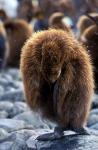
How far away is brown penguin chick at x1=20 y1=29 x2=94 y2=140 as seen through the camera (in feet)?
12.9

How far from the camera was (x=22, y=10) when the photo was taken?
723 inches

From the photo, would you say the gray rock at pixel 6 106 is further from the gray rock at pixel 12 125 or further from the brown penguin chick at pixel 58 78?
the brown penguin chick at pixel 58 78

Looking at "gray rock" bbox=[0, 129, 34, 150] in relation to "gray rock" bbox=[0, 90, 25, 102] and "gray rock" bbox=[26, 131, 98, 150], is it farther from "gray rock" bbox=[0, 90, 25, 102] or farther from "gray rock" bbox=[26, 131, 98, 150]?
"gray rock" bbox=[0, 90, 25, 102]

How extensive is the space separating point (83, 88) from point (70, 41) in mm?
357

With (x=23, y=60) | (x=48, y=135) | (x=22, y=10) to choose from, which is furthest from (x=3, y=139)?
(x=22, y=10)

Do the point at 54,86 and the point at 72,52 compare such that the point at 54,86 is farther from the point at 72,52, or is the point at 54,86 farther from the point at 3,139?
the point at 3,139

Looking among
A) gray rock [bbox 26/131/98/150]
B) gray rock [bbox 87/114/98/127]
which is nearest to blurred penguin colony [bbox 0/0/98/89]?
gray rock [bbox 87/114/98/127]

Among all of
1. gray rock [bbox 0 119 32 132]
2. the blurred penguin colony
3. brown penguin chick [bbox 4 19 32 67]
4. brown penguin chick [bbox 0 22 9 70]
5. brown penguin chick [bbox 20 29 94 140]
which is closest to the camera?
brown penguin chick [bbox 20 29 94 140]

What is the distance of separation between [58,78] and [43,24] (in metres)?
10.8

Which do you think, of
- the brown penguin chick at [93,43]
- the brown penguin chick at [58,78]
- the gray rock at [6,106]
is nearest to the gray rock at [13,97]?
the gray rock at [6,106]

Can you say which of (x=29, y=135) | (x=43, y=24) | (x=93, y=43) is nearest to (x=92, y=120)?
(x=29, y=135)

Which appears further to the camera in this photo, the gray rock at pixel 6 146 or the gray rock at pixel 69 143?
the gray rock at pixel 6 146

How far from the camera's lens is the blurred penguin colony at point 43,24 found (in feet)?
25.5

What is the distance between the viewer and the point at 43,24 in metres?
14.7
